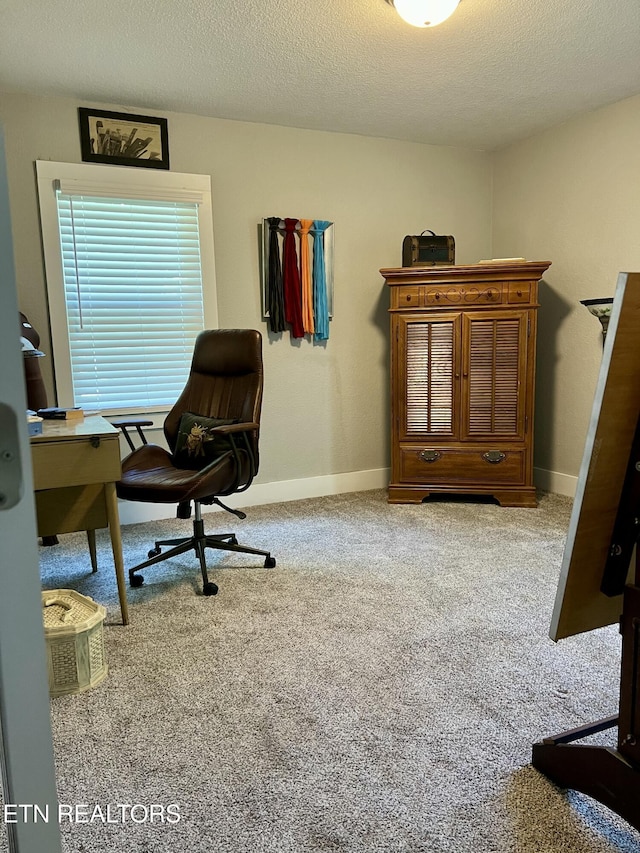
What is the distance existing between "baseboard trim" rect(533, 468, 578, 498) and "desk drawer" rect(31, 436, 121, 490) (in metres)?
3.03

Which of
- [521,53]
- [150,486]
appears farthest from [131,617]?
[521,53]

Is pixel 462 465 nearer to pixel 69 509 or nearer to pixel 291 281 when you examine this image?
pixel 291 281

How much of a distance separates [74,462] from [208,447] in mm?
784

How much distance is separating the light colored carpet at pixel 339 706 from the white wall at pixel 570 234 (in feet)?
4.31

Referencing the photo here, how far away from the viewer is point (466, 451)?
3.90 metres

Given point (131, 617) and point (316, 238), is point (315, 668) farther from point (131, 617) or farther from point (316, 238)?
point (316, 238)

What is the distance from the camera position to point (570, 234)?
3.94 meters

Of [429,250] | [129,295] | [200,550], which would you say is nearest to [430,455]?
[429,250]

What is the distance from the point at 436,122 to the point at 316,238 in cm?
105

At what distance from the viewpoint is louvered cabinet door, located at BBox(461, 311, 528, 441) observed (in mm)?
3793

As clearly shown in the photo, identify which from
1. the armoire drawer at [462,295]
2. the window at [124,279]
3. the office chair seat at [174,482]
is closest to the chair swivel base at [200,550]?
the office chair seat at [174,482]

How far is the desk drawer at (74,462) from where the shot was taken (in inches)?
81.8

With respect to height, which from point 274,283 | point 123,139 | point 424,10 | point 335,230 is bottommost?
point 274,283

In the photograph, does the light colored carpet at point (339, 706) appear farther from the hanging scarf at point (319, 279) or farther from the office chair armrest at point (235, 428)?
the hanging scarf at point (319, 279)
